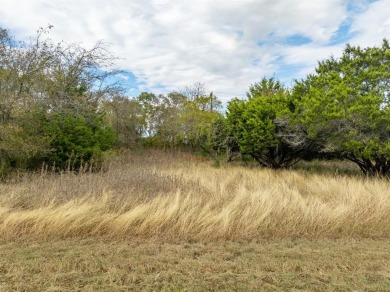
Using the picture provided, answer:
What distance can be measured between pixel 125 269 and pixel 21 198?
3418mm

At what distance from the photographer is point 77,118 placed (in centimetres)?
1174

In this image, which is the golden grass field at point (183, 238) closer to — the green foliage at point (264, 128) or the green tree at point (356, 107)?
the green tree at point (356, 107)

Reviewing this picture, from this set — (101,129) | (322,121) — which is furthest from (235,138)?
(101,129)

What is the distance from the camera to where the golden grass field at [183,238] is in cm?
320

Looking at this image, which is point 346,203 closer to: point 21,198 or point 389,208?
point 389,208

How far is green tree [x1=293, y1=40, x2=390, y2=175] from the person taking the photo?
390 inches

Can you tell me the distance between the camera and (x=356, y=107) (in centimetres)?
978

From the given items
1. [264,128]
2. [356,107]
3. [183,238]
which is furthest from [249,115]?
[183,238]

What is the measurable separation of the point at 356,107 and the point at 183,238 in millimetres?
8038

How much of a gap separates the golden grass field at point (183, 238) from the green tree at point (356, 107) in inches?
139

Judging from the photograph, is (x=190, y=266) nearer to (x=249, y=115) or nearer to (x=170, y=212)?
(x=170, y=212)

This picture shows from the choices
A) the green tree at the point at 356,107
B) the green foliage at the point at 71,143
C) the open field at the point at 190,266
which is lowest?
the open field at the point at 190,266

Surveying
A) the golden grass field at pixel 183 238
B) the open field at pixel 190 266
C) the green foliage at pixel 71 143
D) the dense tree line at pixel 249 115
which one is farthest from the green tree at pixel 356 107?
the green foliage at pixel 71 143

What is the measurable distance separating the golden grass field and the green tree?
3.52m
